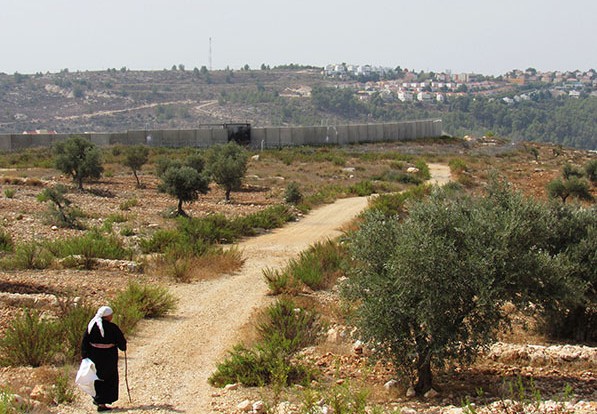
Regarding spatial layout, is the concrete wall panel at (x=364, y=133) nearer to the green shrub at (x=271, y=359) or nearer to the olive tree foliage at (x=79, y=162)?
the olive tree foliage at (x=79, y=162)

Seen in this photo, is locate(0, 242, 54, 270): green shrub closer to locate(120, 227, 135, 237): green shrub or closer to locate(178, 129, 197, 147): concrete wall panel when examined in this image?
locate(120, 227, 135, 237): green shrub

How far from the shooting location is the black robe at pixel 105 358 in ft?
31.6

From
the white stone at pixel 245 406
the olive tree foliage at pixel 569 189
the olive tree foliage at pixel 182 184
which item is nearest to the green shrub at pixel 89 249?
the olive tree foliage at pixel 182 184

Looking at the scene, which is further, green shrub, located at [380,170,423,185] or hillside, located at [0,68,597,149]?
hillside, located at [0,68,597,149]

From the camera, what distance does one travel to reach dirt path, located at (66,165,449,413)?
33.6 ft

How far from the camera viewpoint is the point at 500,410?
28.6 feet

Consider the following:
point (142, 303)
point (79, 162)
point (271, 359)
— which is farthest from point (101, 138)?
point (271, 359)

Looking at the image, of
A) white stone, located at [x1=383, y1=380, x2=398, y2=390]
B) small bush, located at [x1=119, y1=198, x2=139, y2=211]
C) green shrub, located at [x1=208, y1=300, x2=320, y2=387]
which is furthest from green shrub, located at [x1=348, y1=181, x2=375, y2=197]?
white stone, located at [x1=383, y1=380, x2=398, y2=390]

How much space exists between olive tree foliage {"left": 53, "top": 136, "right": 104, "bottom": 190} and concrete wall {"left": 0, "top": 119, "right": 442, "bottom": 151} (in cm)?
2585

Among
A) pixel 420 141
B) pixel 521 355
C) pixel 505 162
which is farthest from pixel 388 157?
pixel 521 355

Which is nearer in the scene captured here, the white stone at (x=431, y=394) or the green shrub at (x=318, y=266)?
the white stone at (x=431, y=394)

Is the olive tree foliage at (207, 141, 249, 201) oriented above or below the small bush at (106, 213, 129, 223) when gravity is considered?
above

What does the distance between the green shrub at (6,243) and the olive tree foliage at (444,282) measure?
11995mm

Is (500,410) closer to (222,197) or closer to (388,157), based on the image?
(222,197)
